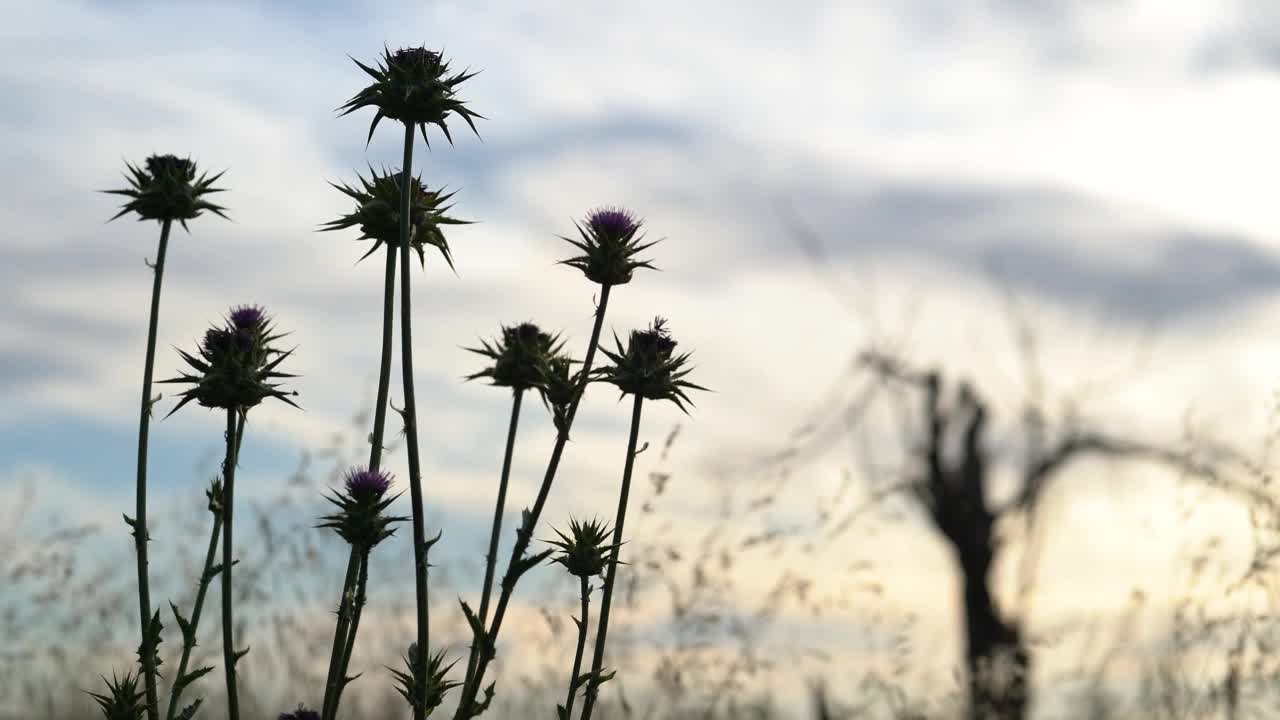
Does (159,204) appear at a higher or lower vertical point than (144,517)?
higher

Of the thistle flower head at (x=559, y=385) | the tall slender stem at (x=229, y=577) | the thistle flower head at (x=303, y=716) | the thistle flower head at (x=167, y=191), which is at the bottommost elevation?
the thistle flower head at (x=303, y=716)

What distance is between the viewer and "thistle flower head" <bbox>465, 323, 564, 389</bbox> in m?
6.41

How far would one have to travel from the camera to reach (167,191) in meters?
6.40

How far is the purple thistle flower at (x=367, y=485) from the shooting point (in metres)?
5.51

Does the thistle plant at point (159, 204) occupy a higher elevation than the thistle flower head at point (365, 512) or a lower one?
higher

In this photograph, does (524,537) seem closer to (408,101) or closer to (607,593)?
(607,593)

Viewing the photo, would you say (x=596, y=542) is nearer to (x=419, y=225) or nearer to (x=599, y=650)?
(x=599, y=650)

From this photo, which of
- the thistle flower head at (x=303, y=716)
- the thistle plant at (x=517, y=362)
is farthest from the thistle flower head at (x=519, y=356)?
the thistle flower head at (x=303, y=716)

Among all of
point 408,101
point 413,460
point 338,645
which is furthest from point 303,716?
point 408,101

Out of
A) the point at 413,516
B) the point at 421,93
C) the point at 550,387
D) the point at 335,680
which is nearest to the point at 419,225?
the point at 421,93

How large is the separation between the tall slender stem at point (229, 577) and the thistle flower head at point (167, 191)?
149 centimetres

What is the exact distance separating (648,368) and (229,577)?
216 centimetres

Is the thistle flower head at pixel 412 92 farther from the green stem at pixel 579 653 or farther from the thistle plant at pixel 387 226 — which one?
the green stem at pixel 579 653

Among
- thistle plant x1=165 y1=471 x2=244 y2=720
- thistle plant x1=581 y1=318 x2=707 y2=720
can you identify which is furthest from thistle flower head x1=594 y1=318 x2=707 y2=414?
thistle plant x1=165 y1=471 x2=244 y2=720
